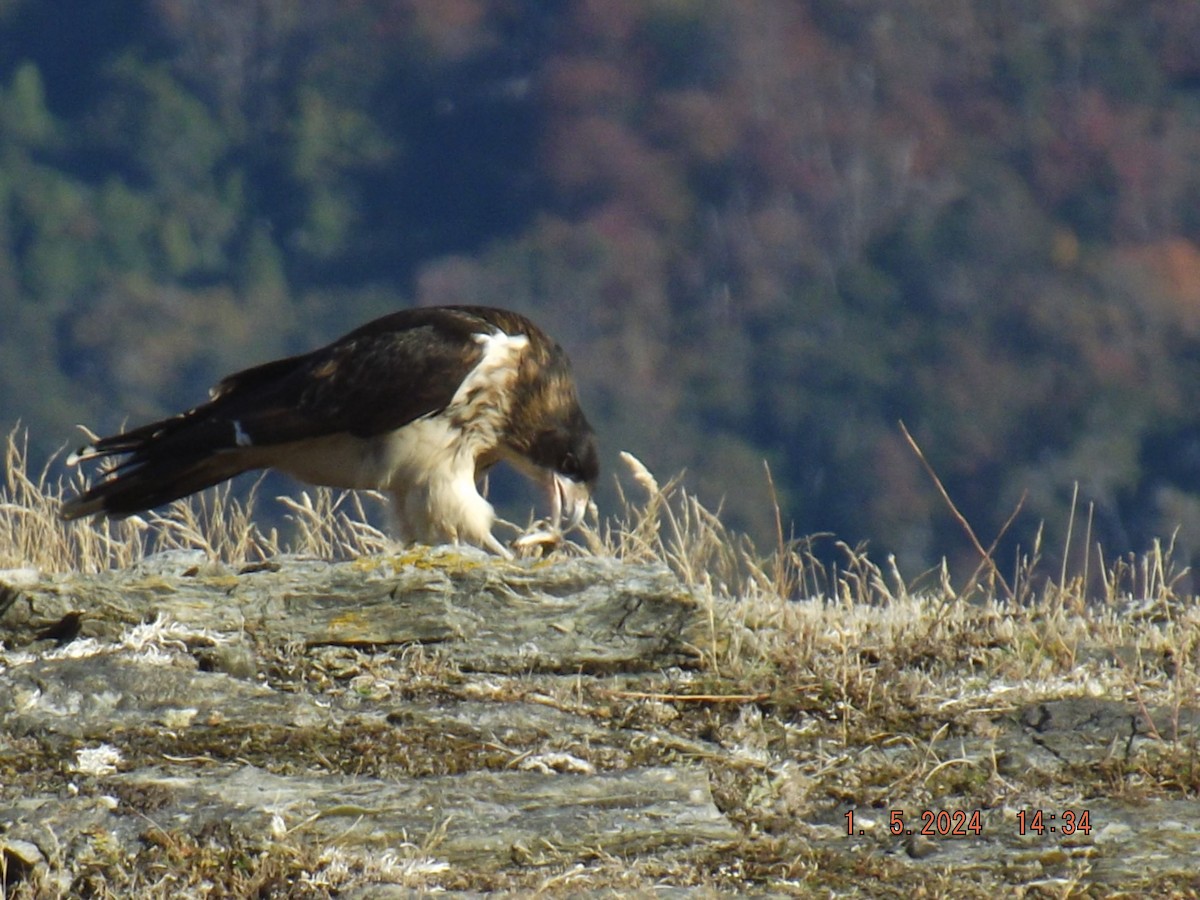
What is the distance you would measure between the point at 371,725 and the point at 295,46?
71.7 metres

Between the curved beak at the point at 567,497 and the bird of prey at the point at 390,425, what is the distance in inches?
5.8

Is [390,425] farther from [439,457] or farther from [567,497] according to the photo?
[567,497]

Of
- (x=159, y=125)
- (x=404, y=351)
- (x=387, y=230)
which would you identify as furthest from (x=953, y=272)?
(x=404, y=351)

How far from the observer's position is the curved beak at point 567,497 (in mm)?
7469

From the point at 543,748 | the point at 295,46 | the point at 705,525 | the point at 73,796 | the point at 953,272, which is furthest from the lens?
the point at 295,46

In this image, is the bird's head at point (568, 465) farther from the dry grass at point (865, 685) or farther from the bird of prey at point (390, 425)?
the dry grass at point (865, 685)

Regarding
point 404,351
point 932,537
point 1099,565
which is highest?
point 404,351

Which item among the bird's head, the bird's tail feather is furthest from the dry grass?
the bird's head

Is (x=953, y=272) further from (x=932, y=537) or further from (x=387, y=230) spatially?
(x=387, y=230)

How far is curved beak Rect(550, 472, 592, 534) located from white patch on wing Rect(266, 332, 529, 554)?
381 mm

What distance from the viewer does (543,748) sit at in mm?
4312
